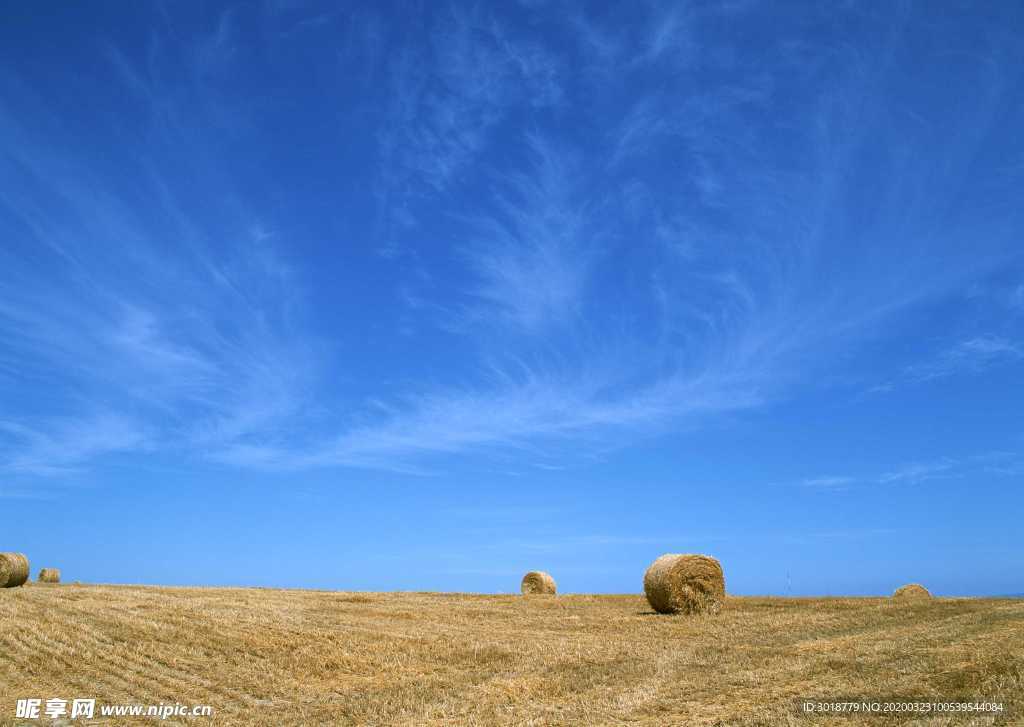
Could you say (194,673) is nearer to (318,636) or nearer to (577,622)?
(318,636)

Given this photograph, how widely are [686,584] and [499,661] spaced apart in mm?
10717

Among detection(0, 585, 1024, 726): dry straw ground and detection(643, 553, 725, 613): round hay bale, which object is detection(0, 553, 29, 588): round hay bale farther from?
detection(643, 553, 725, 613): round hay bale

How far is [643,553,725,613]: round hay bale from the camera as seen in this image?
22.2 meters

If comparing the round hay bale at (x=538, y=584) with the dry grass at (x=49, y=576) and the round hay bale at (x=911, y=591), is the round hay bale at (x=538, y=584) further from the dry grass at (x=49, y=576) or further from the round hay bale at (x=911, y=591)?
the dry grass at (x=49, y=576)

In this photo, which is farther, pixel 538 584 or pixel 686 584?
pixel 538 584

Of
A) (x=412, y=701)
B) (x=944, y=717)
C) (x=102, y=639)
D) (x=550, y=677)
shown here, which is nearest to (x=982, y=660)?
(x=944, y=717)

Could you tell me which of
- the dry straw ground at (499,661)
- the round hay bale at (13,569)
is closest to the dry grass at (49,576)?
the round hay bale at (13,569)

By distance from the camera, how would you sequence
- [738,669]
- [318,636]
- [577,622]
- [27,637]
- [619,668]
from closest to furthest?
[738,669]
[619,668]
[27,637]
[318,636]
[577,622]

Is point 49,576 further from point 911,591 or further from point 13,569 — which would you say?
point 911,591

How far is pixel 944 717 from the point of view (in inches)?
296

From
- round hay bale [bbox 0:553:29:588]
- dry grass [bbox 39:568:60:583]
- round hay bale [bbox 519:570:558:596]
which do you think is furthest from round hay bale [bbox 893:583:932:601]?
dry grass [bbox 39:568:60:583]

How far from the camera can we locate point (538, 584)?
34906mm

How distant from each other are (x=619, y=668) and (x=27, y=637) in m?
12.0

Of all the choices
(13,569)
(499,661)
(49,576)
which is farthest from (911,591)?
(49,576)
